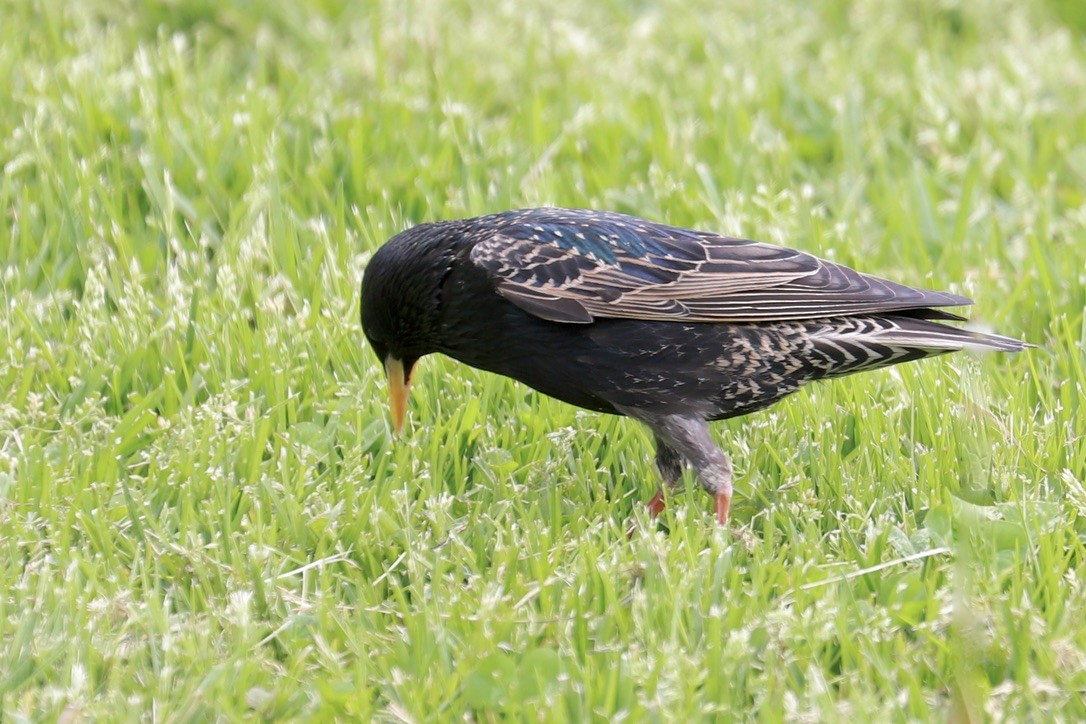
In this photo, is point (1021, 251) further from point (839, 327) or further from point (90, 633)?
point (90, 633)

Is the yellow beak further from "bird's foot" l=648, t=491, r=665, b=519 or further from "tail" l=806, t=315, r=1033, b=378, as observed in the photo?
"tail" l=806, t=315, r=1033, b=378

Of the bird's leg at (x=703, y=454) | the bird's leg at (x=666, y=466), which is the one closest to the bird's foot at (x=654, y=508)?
the bird's leg at (x=666, y=466)

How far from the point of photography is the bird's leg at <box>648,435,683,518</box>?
183 inches

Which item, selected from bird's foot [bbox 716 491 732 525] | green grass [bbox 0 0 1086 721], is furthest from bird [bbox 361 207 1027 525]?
green grass [bbox 0 0 1086 721]

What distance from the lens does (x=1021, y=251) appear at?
621 cm

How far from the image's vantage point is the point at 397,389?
191 inches

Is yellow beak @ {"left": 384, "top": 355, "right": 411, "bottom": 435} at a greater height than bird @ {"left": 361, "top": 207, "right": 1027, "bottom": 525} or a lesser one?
lesser

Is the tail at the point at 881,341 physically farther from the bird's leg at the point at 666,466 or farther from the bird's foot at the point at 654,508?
the bird's foot at the point at 654,508

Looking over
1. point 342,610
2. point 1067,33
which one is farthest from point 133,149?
point 1067,33

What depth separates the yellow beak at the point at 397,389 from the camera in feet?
15.9

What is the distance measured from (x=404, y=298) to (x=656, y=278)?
81cm

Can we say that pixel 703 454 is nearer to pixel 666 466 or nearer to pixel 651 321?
pixel 666 466

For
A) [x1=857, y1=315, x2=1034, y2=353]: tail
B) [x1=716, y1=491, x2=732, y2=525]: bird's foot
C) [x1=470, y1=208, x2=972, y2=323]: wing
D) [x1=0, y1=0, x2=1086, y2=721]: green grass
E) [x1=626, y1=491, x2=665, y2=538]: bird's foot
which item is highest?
[x1=470, y1=208, x2=972, y2=323]: wing

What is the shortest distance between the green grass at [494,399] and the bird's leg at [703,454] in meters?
0.10
